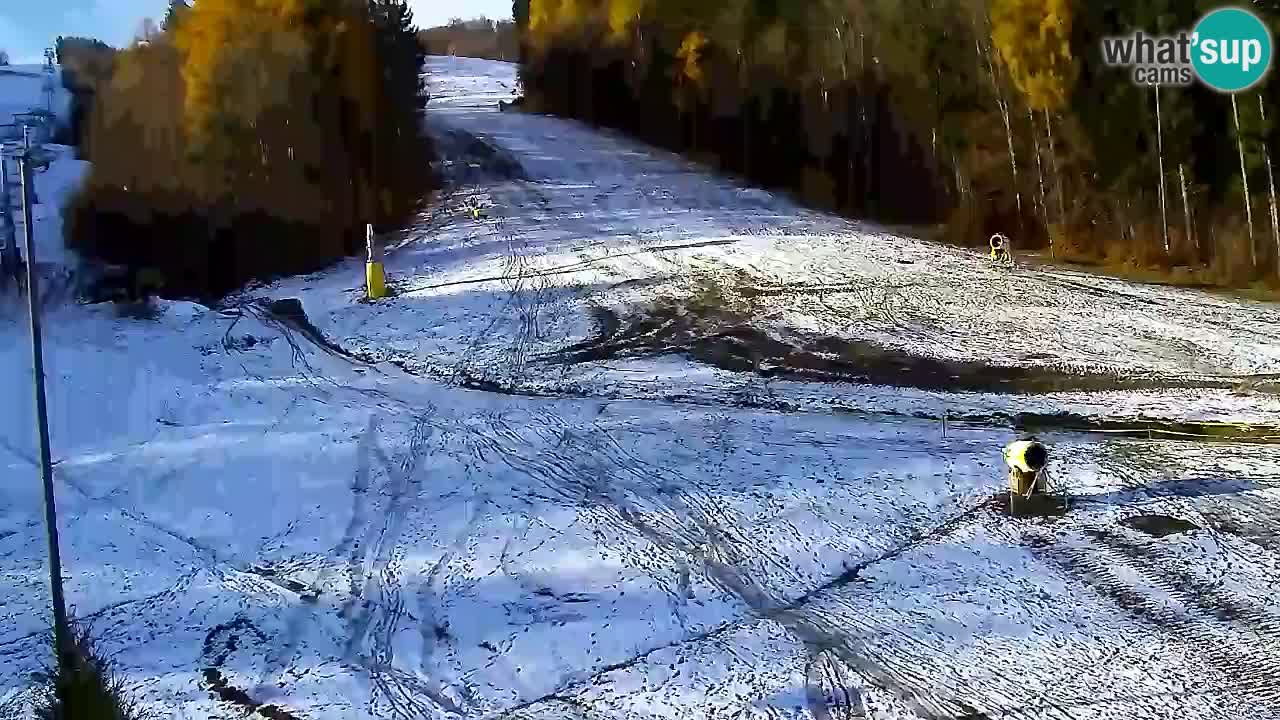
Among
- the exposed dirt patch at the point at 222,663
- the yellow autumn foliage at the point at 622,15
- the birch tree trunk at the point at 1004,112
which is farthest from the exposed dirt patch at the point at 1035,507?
the yellow autumn foliage at the point at 622,15

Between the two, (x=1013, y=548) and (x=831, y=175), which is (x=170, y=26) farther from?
(x=1013, y=548)

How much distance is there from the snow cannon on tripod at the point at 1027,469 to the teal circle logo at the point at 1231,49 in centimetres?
1417

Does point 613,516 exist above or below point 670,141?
below

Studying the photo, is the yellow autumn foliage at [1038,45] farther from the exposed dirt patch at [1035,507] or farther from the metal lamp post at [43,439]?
the metal lamp post at [43,439]

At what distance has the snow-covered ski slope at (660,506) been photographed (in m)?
8.27

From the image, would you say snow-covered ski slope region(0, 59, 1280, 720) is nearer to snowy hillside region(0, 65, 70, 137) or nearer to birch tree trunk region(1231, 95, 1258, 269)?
birch tree trunk region(1231, 95, 1258, 269)

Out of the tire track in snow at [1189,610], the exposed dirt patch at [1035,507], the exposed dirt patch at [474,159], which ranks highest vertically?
the exposed dirt patch at [474,159]

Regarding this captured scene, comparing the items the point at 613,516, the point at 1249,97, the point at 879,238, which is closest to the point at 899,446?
the point at 613,516

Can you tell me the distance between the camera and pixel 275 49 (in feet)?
87.9

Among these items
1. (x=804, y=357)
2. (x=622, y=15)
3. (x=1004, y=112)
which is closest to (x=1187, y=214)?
(x=1004, y=112)

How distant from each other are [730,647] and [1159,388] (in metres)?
8.49

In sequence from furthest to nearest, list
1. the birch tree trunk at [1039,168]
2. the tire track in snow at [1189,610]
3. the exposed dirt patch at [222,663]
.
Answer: the birch tree trunk at [1039,168] → the exposed dirt patch at [222,663] → the tire track in snow at [1189,610]

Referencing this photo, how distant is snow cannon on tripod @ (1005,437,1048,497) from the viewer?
10.5 meters

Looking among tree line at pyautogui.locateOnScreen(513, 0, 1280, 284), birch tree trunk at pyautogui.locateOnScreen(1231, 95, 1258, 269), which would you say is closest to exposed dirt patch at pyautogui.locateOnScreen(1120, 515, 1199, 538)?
tree line at pyautogui.locateOnScreen(513, 0, 1280, 284)
